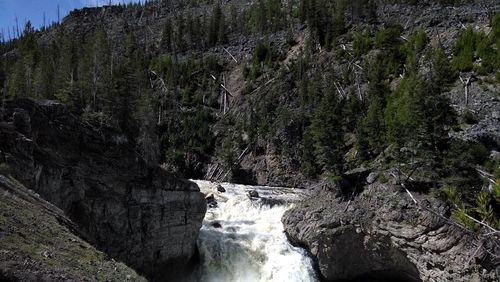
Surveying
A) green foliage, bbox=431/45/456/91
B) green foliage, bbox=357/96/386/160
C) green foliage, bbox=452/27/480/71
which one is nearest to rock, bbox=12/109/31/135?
green foliage, bbox=357/96/386/160

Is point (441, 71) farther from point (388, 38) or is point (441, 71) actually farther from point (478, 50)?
point (388, 38)

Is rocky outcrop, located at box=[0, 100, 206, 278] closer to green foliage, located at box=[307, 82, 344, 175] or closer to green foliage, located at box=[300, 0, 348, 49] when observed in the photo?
green foliage, located at box=[307, 82, 344, 175]

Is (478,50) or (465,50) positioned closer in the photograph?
(478,50)

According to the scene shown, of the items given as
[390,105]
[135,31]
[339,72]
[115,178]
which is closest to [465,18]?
[339,72]

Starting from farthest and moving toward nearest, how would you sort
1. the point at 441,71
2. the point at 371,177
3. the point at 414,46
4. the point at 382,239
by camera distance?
the point at 414,46
the point at 441,71
the point at 371,177
the point at 382,239

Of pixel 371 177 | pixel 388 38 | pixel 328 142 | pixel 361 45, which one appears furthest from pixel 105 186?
pixel 361 45

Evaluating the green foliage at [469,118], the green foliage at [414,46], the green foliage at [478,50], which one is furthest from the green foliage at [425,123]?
the green foliage at [414,46]

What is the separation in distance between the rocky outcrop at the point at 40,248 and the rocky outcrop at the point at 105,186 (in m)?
3.43

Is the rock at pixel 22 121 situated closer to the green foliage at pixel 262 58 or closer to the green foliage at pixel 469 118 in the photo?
the green foliage at pixel 469 118

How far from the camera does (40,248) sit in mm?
14180

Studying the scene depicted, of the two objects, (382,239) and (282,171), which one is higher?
(382,239)

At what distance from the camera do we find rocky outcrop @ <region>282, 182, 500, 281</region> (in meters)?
28.5

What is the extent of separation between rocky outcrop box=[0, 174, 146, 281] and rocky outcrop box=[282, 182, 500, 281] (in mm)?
20874

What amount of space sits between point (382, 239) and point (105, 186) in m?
20.3
